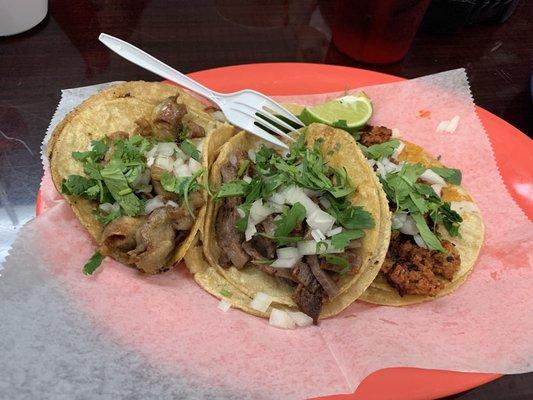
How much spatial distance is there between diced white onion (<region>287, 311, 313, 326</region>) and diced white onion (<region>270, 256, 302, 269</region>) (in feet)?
0.62

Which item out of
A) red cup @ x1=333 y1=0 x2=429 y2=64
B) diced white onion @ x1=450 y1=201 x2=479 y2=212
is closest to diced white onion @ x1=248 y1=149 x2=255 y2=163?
diced white onion @ x1=450 y1=201 x2=479 y2=212

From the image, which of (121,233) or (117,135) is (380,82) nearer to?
(117,135)

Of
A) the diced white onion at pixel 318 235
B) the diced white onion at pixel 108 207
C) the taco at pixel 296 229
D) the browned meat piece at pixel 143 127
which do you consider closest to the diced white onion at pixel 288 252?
the taco at pixel 296 229

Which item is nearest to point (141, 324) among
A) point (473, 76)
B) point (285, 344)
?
point (285, 344)

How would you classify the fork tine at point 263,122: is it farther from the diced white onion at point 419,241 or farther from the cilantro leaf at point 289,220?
the diced white onion at point 419,241

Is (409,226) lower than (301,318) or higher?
higher

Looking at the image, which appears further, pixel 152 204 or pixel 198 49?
pixel 198 49

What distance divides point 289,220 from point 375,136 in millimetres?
805

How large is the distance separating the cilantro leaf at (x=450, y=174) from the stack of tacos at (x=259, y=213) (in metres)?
0.15

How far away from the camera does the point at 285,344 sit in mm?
1894

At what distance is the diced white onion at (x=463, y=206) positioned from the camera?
7.71ft

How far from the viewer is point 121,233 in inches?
77.3

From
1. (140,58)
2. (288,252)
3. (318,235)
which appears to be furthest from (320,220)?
(140,58)

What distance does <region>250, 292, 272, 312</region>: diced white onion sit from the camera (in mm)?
2008
